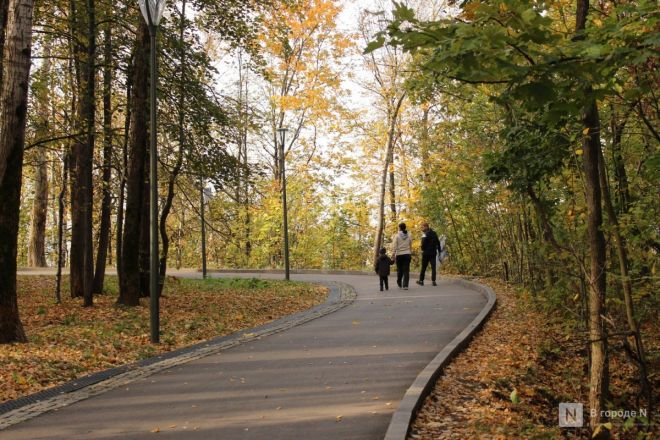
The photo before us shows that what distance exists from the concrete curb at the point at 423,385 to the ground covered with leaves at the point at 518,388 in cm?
10

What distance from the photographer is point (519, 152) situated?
821 centimetres

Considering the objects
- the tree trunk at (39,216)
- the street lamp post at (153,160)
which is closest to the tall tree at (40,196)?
the tree trunk at (39,216)

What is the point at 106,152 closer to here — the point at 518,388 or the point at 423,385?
the point at 423,385

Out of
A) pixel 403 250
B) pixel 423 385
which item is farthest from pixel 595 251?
pixel 403 250

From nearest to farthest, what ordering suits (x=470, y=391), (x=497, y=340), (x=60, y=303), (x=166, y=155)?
1. (x=470, y=391)
2. (x=497, y=340)
3. (x=60, y=303)
4. (x=166, y=155)

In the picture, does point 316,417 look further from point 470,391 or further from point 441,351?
point 441,351

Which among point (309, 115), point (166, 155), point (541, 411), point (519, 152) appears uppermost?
point (309, 115)

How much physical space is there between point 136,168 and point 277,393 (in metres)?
8.38

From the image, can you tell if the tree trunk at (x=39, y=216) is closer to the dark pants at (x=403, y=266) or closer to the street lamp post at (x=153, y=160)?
the dark pants at (x=403, y=266)

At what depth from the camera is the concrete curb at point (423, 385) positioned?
5.23m

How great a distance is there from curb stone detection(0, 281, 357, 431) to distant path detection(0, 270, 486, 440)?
0.20 metres

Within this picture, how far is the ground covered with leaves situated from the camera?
5.75 metres

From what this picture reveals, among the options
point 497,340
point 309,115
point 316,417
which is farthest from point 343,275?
point 316,417

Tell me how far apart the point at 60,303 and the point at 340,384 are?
1024cm
